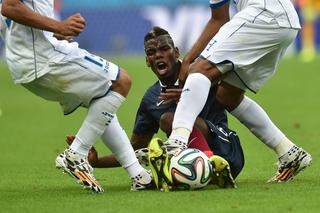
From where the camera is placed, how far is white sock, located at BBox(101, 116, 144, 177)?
8148mm

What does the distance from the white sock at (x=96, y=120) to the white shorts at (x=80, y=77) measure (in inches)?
2.4

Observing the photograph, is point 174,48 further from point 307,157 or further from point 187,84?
point 307,157

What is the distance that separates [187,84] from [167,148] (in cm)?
53

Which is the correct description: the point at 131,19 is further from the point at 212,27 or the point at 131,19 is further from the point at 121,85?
the point at 121,85

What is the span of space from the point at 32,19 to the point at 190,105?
4.60ft

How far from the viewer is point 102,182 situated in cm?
895

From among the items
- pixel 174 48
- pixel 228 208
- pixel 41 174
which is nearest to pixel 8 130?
pixel 41 174

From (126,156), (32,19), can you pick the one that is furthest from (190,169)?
(32,19)

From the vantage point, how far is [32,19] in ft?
24.7

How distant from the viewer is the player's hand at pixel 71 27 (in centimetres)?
757

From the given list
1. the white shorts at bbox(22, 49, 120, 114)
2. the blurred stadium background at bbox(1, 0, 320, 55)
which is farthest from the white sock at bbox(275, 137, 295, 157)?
the blurred stadium background at bbox(1, 0, 320, 55)

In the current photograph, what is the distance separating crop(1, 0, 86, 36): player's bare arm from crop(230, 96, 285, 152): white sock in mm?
1937

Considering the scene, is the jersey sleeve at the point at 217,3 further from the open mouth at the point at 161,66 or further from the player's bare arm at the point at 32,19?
the player's bare arm at the point at 32,19

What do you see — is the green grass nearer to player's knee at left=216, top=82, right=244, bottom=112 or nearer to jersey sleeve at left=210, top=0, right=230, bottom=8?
player's knee at left=216, top=82, right=244, bottom=112
